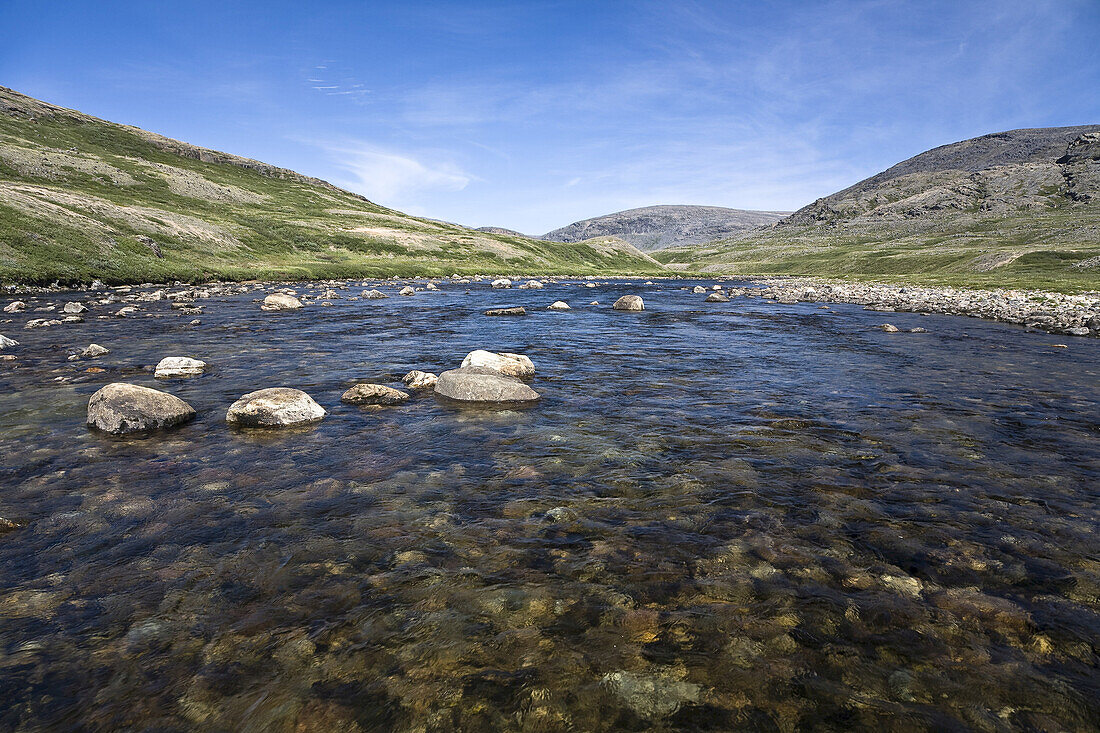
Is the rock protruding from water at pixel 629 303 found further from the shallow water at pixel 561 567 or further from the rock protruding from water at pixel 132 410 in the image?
the rock protruding from water at pixel 132 410

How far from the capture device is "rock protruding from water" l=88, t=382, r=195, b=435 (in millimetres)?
9805

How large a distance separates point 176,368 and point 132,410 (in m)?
5.42

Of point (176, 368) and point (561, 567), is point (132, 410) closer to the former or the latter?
point (176, 368)

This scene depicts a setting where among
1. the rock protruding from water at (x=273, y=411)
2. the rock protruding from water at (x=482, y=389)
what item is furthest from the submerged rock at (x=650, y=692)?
the rock protruding from water at (x=273, y=411)

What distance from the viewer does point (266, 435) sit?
996 centimetres

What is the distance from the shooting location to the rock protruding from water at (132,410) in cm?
980

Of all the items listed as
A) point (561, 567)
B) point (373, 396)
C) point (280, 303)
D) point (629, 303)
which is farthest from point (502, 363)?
point (629, 303)

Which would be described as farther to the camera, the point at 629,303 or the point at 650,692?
the point at 629,303

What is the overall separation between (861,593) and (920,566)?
110 centimetres

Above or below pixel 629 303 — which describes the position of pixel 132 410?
below

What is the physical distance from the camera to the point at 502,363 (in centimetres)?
1512

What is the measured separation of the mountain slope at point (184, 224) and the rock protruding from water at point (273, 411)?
145 feet

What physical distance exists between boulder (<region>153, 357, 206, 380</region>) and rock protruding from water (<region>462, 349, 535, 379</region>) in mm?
8311

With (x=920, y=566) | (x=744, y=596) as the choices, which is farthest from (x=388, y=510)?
(x=920, y=566)
